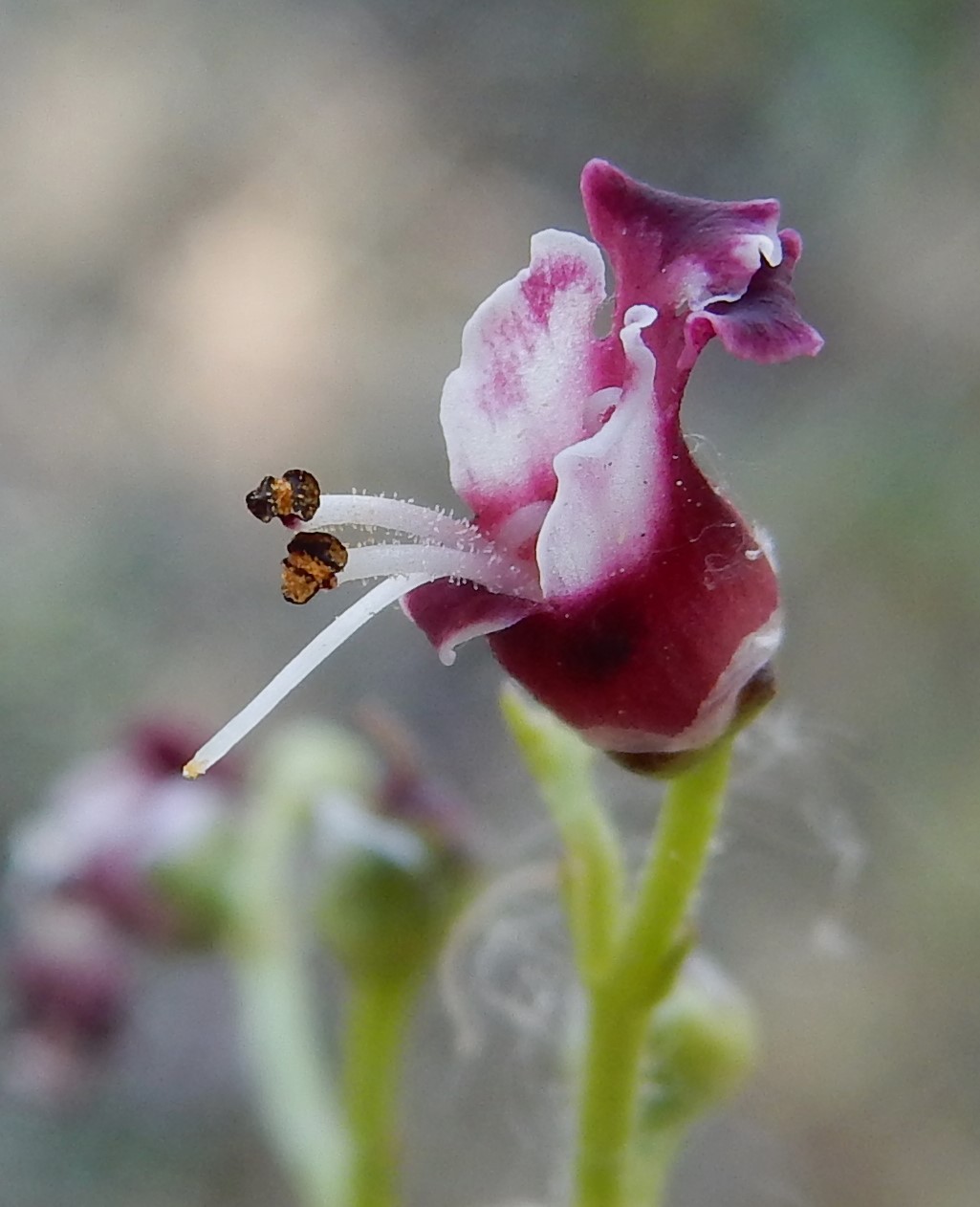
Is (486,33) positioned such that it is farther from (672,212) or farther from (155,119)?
(672,212)

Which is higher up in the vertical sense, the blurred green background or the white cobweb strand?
the white cobweb strand

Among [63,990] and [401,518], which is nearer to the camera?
[401,518]

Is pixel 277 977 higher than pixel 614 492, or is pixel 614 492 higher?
pixel 614 492

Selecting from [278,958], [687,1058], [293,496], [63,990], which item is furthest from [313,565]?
[63,990]

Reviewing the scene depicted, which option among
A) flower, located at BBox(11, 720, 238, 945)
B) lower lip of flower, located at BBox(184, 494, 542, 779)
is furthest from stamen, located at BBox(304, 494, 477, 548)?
flower, located at BBox(11, 720, 238, 945)

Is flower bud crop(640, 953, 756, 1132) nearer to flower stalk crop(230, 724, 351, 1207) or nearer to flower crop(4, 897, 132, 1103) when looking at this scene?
flower stalk crop(230, 724, 351, 1207)

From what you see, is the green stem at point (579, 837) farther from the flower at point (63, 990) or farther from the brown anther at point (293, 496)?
the flower at point (63, 990)

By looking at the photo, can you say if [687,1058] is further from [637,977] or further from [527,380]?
[527,380]
